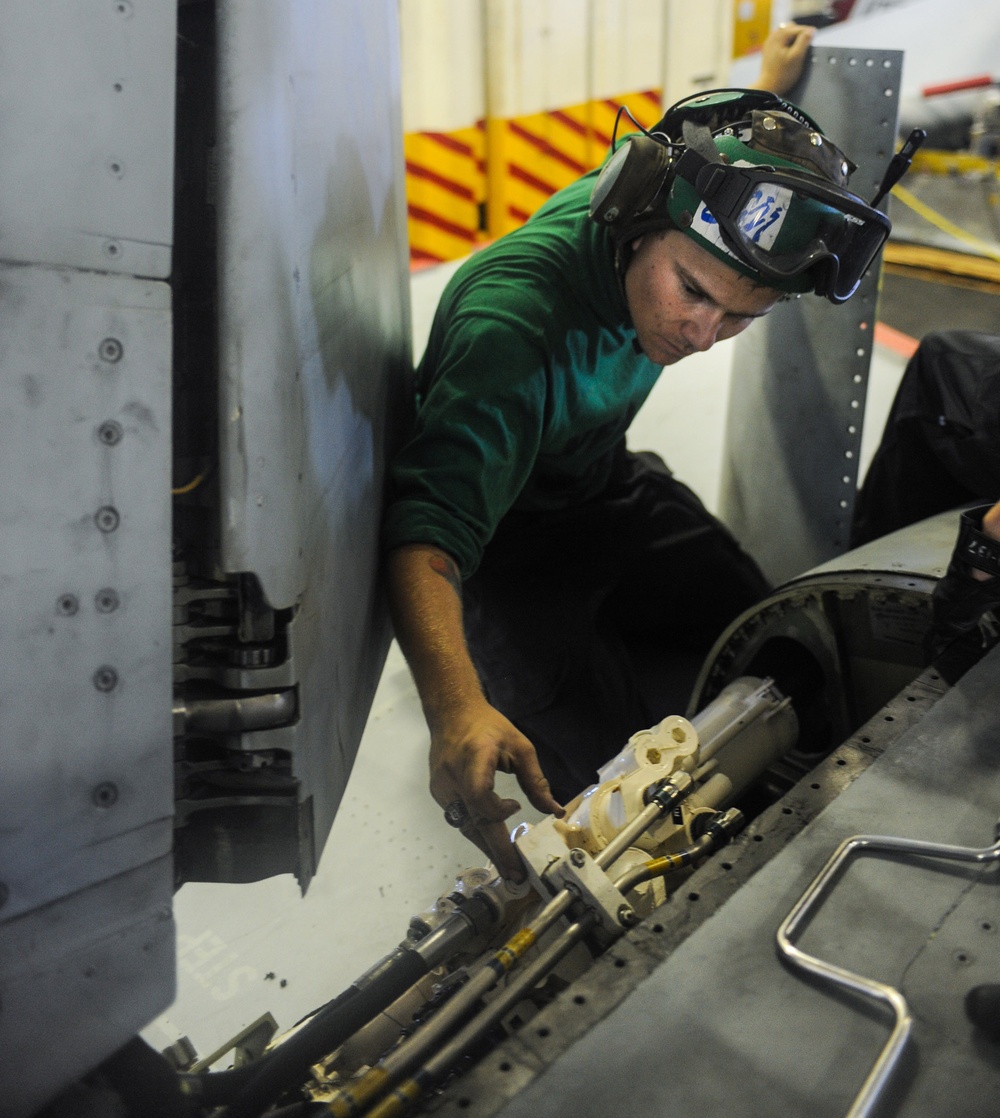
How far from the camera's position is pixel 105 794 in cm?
105

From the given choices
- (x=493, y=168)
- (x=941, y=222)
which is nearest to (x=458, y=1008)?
(x=493, y=168)

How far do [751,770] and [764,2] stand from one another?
629 centimetres

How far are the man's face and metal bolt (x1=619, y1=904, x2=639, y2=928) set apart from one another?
1.04 meters

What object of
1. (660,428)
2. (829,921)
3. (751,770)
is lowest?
(660,428)

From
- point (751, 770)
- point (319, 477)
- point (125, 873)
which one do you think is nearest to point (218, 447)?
point (319, 477)

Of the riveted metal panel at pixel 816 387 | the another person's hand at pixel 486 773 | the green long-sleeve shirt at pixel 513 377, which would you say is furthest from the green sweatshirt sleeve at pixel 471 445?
the riveted metal panel at pixel 816 387

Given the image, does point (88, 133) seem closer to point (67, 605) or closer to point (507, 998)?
point (67, 605)

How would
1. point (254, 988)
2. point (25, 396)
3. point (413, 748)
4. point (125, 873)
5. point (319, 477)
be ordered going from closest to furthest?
point (25, 396) < point (125, 873) < point (319, 477) < point (254, 988) < point (413, 748)

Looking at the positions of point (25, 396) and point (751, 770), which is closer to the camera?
point (25, 396)

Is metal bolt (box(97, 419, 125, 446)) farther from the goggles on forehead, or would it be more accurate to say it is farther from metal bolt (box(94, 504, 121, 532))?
the goggles on forehead

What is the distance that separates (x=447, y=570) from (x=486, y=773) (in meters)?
0.38

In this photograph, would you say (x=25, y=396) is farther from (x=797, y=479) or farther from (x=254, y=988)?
(x=797, y=479)

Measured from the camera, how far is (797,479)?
2771 mm

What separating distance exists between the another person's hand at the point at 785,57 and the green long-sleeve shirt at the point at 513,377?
56cm
